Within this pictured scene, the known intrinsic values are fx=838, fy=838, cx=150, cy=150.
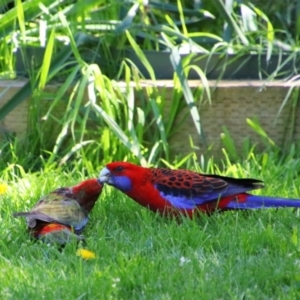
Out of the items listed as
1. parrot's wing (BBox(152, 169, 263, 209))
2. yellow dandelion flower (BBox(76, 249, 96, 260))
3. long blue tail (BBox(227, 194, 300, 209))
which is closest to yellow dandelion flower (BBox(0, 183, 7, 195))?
parrot's wing (BBox(152, 169, 263, 209))

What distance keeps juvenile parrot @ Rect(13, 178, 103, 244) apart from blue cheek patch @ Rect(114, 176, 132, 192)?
0.10m

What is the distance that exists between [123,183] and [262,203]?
0.64 metres

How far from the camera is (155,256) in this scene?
3230 mm

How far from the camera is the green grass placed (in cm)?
288

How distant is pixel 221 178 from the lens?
3861mm

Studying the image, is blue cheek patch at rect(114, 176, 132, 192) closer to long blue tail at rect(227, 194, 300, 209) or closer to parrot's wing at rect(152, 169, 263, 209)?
parrot's wing at rect(152, 169, 263, 209)

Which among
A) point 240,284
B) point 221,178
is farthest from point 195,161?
point 240,284

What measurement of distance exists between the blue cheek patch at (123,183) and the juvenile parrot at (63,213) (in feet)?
0.32

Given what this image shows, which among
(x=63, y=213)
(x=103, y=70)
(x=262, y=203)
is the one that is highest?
A: (x=103, y=70)

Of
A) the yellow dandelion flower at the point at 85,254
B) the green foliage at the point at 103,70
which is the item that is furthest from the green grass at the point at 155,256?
the green foliage at the point at 103,70

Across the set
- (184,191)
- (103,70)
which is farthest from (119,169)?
(103,70)

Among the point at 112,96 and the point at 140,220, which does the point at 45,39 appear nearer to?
the point at 112,96

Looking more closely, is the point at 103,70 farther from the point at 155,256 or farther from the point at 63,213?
the point at 155,256

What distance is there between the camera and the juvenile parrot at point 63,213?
345 cm
